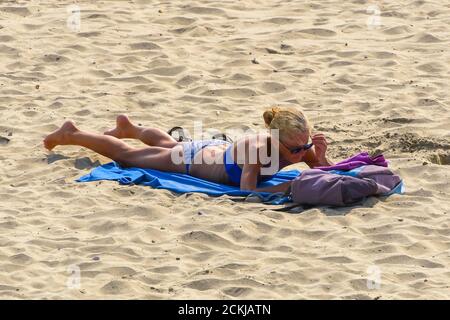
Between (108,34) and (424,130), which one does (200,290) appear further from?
(108,34)

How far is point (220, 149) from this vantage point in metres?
8.32

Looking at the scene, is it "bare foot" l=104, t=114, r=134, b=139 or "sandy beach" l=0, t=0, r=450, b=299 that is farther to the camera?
Result: "bare foot" l=104, t=114, r=134, b=139

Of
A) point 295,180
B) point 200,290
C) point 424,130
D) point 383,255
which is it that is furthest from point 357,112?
point 200,290

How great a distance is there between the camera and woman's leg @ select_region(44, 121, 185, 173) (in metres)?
→ 8.38

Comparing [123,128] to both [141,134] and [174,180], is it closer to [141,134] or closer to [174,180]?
[141,134]

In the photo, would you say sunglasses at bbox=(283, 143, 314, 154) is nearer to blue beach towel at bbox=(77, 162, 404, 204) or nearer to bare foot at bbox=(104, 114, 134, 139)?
blue beach towel at bbox=(77, 162, 404, 204)

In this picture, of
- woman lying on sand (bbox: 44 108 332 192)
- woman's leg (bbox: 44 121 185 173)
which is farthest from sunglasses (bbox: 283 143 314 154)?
woman's leg (bbox: 44 121 185 173)

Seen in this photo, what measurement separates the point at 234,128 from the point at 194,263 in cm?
246

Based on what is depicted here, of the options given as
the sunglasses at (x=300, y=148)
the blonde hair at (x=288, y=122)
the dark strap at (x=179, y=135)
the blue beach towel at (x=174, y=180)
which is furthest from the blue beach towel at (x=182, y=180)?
the dark strap at (x=179, y=135)

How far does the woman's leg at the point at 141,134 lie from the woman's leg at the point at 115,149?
122 mm

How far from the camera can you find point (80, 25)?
454 inches

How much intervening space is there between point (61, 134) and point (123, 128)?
0.45 meters

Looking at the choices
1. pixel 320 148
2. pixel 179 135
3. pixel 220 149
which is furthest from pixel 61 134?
pixel 320 148

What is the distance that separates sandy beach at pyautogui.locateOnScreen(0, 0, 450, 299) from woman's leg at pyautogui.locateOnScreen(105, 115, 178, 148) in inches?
9.1
